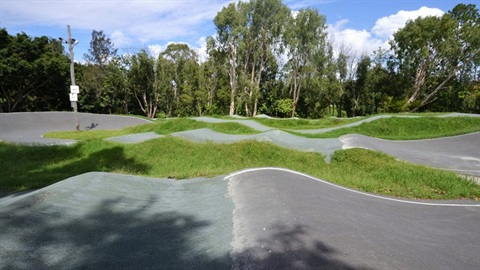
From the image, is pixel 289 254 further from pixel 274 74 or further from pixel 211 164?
pixel 274 74

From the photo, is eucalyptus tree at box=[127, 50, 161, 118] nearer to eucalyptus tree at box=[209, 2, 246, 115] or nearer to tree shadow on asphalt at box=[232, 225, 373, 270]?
eucalyptus tree at box=[209, 2, 246, 115]

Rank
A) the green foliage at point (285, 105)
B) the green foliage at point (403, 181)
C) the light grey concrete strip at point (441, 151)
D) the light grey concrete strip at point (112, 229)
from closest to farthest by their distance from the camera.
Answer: the light grey concrete strip at point (112, 229) → the green foliage at point (403, 181) → the light grey concrete strip at point (441, 151) → the green foliage at point (285, 105)

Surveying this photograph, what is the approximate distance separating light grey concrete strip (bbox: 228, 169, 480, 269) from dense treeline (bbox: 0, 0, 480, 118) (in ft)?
89.8

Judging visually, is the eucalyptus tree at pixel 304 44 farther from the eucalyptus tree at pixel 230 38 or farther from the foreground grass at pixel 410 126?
the foreground grass at pixel 410 126

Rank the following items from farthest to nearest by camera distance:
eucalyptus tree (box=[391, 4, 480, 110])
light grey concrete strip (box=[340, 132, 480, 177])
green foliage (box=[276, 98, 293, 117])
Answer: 1. green foliage (box=[276, 98, 293, 117])
2. eucalyptus tree (box=[391, 4, 480, 110])
3. light grey concrete strip (box=[340, 132, 480, 177])

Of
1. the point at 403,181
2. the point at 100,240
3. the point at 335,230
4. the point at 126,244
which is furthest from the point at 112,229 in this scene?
the point at 403,181

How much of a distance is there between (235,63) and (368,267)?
31.3 metres

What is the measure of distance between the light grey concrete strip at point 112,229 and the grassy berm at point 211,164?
257cm

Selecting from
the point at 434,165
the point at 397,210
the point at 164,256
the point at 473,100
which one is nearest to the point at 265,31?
the point at 473,100

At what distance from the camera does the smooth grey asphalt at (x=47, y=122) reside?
1795 cm

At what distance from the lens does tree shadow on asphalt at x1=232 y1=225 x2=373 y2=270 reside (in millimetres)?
2088

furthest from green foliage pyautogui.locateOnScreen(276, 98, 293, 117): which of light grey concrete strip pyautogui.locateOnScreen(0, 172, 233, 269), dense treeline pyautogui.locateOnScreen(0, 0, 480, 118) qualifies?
light grey concrete strip pyautogui.locateOnScreen(0, 172, 233, 269)

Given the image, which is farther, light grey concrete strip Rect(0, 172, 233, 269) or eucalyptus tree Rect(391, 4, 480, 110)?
eucalyptus tree Rect(391, 4, 480, 110)

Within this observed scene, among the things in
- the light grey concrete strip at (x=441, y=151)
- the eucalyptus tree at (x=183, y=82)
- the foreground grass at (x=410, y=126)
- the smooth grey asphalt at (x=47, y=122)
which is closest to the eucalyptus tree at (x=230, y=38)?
the eucalyptus tree at (x=183, y=82)
